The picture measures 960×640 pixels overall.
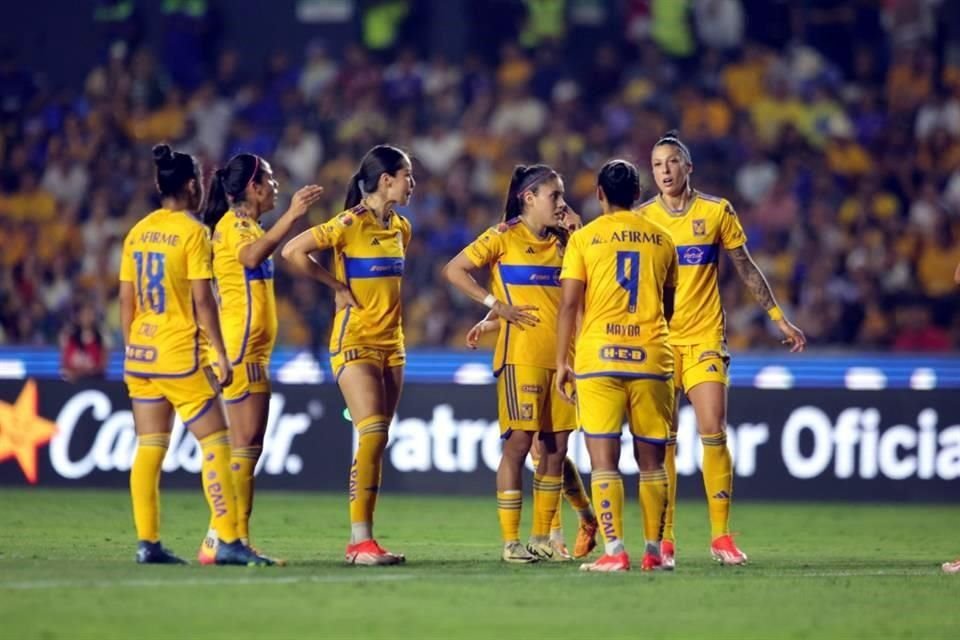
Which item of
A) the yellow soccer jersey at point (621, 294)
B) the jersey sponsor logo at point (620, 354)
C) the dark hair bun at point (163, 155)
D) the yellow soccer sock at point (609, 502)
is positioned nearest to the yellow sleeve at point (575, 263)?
the yellow soccer jersey at point (621, 294)

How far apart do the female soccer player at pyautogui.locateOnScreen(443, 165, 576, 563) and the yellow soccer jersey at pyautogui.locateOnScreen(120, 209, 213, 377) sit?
6.01ft

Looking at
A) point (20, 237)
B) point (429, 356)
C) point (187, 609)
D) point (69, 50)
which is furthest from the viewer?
point (69, 50)

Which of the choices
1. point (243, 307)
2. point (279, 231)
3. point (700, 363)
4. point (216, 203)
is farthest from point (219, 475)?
point (700, 363)

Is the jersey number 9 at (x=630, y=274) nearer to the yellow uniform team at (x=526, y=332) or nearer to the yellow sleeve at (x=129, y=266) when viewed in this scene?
the yellow uniform team at (x=526, y=332)

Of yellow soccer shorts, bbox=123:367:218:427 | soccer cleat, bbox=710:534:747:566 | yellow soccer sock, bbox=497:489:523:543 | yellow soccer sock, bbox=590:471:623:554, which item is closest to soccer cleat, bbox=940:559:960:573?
soccer cleat, bbox=710:534:747:566

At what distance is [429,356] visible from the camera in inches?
746

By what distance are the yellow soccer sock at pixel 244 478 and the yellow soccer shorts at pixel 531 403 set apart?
5.05ft

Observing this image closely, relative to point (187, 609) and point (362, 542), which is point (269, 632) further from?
point (362, 542)

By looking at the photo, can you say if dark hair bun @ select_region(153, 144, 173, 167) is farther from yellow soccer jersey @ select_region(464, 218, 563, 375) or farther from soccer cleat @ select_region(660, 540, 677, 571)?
soccer cleat @ select_region(660, 540, 677, 571)

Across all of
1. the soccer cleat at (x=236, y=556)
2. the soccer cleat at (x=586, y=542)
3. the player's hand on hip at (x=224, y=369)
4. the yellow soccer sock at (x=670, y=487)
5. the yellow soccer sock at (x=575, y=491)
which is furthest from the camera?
the yellow soccer sock at (x=575, y=491)

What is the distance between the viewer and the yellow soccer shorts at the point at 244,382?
36.6 feet

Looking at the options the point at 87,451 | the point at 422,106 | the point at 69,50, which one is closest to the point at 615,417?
the point at 87,451

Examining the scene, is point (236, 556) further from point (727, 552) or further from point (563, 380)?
point (727, 552)

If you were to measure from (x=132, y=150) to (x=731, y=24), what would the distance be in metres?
7.54
